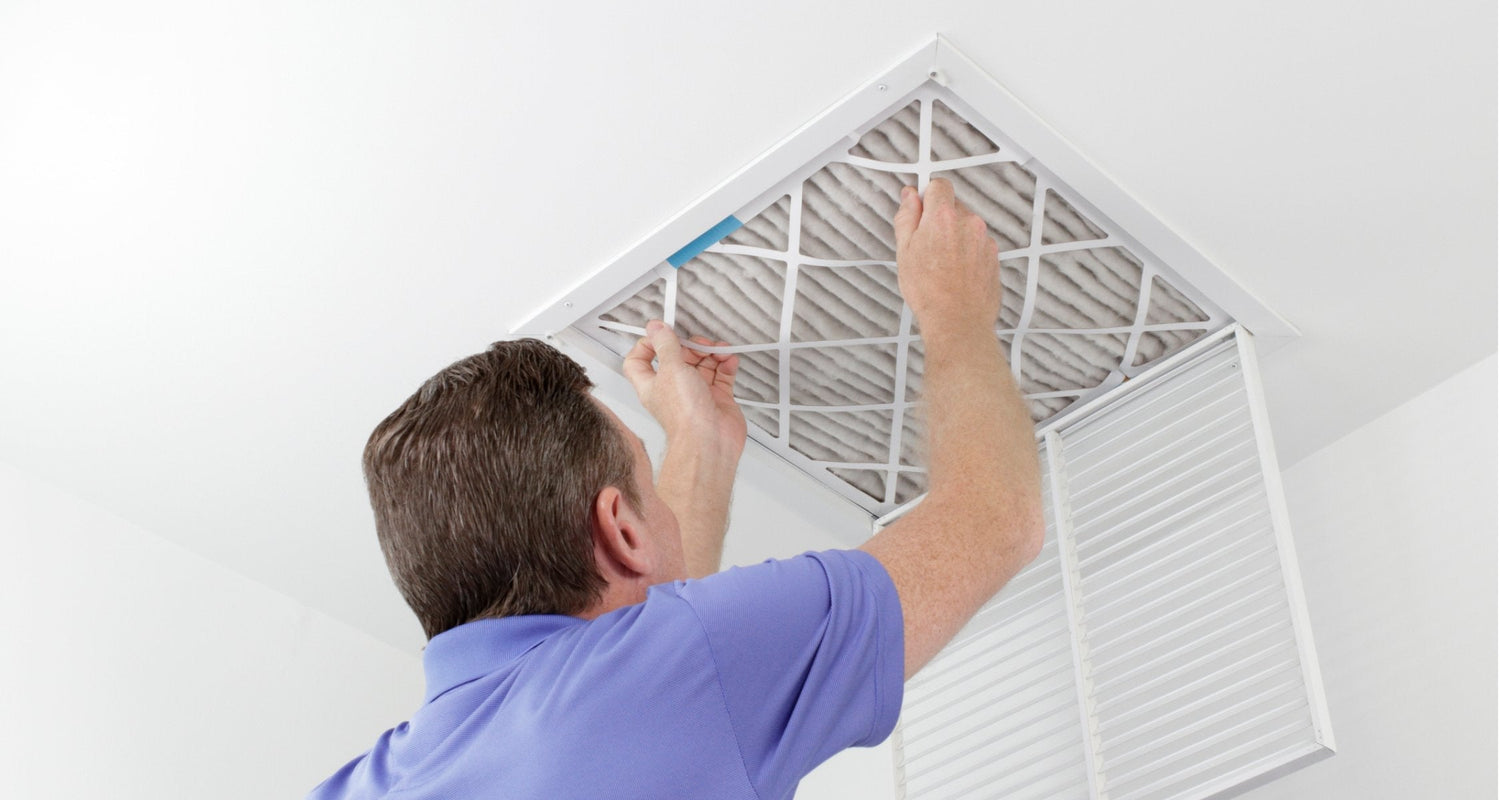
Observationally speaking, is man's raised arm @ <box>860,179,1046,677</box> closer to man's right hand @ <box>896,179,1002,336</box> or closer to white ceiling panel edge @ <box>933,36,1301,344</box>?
man's right hand @ <box>896,179,1002,336</box>

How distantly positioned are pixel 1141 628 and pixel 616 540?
845 mm

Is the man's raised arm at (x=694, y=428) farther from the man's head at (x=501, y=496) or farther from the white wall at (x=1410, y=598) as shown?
the white wall at (x=1410, y=598)

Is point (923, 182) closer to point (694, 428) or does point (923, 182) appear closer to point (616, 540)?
point (694, 428)

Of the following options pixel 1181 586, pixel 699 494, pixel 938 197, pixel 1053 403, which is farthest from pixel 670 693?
pixel 1053 403

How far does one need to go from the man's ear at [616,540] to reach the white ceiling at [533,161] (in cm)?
56

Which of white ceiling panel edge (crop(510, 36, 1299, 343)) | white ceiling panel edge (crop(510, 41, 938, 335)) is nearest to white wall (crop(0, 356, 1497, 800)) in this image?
white ceiling panel edge (crop(510, 36, 1299, 343))

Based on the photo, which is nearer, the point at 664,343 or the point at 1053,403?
the point at 664,343

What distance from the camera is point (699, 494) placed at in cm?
167

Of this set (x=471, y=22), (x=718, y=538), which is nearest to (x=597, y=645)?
(x=718, y=538)

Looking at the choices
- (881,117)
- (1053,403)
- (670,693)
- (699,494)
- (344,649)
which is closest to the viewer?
(670,693)

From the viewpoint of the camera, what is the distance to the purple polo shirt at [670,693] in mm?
955

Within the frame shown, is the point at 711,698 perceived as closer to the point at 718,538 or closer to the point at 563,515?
the point at 563,515

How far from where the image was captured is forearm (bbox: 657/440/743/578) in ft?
5.28

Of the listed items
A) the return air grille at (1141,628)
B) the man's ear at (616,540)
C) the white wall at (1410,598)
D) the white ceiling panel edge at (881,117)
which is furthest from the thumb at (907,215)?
the white wall at (1410,598)
